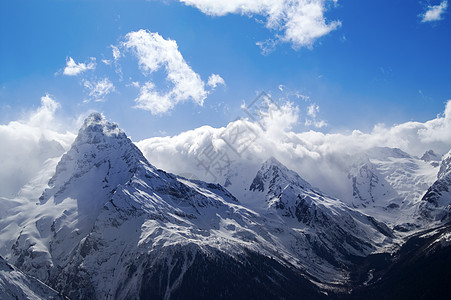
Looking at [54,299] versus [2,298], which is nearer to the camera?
[2,298]

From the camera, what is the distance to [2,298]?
17100 cm

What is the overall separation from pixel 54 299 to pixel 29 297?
41.2ft

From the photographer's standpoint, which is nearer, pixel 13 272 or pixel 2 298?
pixel 2 298

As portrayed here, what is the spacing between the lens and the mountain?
17638cm

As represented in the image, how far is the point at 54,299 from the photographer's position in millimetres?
190750

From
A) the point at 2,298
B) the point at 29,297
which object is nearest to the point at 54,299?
the point at 29,297

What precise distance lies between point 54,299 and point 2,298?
982 inches

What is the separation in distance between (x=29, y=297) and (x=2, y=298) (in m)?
12.4

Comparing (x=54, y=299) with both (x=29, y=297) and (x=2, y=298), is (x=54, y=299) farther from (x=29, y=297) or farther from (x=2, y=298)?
(x=2, y=298)

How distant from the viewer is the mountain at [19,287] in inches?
6944

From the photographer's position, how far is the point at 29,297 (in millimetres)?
181250

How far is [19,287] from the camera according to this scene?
18250 centimetres

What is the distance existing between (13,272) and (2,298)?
20.0m
